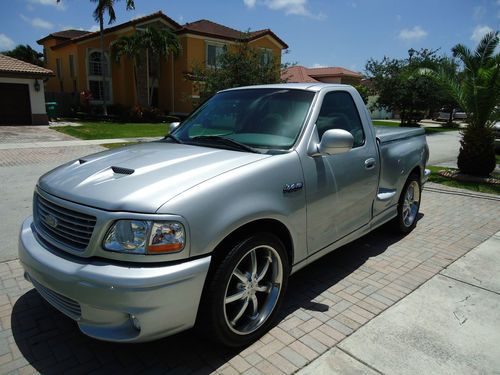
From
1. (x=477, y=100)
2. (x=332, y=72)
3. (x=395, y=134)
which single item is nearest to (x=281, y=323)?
(x=395, y=134)

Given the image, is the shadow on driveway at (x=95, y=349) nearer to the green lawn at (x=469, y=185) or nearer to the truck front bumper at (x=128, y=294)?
the truck front bumper at (x=128, y=294)

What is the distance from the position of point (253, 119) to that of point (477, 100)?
8.11 metres

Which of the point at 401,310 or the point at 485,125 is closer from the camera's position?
the point at 401,310

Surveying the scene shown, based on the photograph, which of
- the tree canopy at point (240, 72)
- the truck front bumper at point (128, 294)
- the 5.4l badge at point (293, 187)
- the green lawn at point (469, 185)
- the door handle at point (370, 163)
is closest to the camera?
the truck front bumper at point (128, 294)

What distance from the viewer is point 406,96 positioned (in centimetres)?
2789

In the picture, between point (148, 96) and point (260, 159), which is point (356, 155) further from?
point (148, 96)

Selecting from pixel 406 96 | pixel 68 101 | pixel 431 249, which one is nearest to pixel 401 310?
pixel 431 249

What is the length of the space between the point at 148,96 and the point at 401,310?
29.7 meters

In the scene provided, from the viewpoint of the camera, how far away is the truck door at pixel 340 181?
130 inches

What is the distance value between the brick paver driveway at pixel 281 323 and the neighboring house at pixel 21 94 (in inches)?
912

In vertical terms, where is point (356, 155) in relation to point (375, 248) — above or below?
above

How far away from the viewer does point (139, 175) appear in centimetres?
269

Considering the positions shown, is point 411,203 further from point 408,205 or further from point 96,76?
point 96,76

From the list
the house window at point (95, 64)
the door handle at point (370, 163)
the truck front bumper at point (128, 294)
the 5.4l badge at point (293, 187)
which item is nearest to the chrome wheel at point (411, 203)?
the door handle at point (370, 163)
